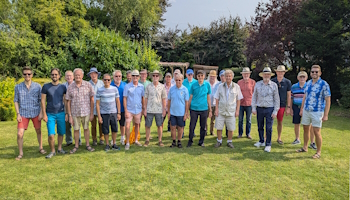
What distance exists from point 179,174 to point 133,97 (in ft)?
7.77

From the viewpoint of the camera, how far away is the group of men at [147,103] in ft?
17.1

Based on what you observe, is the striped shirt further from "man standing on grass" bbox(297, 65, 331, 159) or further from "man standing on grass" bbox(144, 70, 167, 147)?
"man standing on grass" bbox(144, 70, 167, 147)

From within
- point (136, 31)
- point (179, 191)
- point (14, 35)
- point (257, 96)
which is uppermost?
point (136, 31)

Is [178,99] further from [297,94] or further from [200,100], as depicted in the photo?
[297,94]

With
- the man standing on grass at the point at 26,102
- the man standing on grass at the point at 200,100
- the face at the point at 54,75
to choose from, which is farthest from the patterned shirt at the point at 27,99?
the man standing on grass at the point at 200,100

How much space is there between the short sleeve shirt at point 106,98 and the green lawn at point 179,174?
3.51 feet

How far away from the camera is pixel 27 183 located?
407 cm

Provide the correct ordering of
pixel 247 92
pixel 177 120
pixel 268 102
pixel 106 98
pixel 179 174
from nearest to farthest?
pixel 179 174 → pixel 106 98 → pixel 268 102 → pixel 177 120 → pixel 247 92

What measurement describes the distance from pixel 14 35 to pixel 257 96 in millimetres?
19557

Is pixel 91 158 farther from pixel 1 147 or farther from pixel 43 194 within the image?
pixel 1 147

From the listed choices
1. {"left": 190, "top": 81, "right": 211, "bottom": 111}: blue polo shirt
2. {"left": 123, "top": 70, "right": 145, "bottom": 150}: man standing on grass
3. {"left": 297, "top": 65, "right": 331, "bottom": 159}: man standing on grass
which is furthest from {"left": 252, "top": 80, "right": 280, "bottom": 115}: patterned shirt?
{"left": 123, "top": 70, "right": 145, "bottom": 150}: man standing on grass

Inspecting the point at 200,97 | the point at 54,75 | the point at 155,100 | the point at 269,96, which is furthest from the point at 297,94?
the point at 54,75

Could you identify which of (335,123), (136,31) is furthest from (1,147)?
(136,31)

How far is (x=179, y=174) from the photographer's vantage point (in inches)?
174
